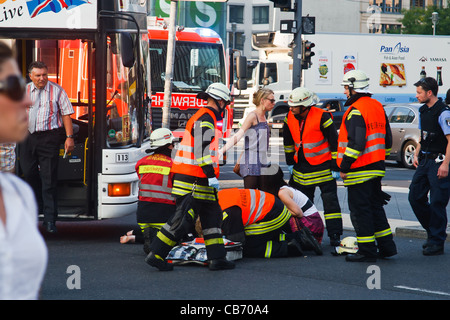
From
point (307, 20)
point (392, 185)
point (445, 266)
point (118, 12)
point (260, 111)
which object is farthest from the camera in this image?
point (307, 20)

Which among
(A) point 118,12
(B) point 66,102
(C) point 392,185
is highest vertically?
(A) point 118,12

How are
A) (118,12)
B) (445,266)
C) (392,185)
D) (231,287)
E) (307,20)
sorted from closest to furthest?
(231,287) → (445,266) → (118,12) → (392,185) → (307,20)

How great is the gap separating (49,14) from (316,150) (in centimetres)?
335

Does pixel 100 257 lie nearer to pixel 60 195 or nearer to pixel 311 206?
pixel 60 195

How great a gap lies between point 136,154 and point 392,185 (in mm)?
8038

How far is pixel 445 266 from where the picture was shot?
312 inches

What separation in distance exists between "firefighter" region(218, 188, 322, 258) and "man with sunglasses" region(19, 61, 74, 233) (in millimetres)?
1986

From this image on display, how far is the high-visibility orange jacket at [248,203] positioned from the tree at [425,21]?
49578 mm

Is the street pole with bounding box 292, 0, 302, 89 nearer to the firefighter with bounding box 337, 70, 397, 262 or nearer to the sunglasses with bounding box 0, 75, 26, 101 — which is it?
the firefighter with bounding box 337, 70, 397, 262

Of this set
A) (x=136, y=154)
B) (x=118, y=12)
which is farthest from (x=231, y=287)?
(x=118, y=12)

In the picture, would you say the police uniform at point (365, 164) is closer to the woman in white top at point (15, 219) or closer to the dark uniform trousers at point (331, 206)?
the dark uniform trousers at point (331, 206)

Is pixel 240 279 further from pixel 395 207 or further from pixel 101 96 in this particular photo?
pixel 395 207

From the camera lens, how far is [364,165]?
26.5 feet

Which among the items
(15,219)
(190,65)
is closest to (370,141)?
(15,219)
